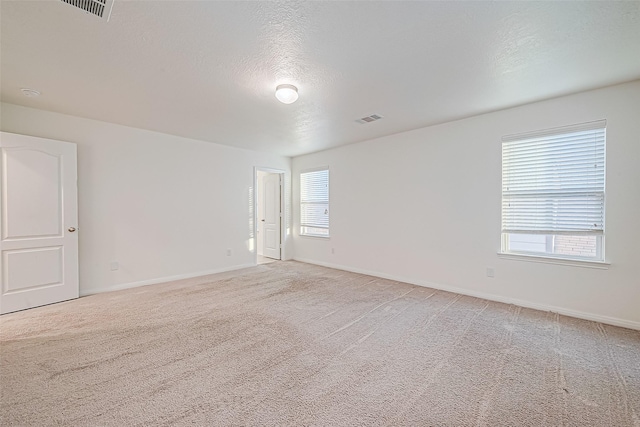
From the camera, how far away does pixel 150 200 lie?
14.1ft

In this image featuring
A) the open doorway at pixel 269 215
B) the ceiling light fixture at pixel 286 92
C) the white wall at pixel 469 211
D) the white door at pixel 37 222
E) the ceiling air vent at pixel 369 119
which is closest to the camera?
the ceiling light fixture at pixel 286 92

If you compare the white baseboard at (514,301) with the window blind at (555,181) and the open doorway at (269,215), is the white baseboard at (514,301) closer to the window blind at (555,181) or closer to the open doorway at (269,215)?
the window blind at (555,181)

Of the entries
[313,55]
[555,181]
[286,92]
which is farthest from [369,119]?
[555,181]

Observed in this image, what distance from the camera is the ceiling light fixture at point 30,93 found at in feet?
9.29

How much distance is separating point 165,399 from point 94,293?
3014 mm

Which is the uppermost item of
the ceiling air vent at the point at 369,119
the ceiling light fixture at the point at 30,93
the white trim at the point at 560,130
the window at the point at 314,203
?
the ceiling air vent at the point at 369,119

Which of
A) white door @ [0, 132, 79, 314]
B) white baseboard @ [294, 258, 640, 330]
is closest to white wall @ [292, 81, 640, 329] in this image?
white baseboard @ [294, 258, 640, 330]

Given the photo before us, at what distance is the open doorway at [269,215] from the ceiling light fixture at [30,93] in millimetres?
3695

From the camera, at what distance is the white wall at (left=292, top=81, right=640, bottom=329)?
109 inches

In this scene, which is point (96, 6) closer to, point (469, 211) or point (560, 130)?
point (469, 211)

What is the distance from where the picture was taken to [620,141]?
2760mm

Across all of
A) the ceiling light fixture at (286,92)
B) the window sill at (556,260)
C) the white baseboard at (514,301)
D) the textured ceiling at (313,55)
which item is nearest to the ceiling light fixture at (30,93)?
the textured ceiling at (313,55)

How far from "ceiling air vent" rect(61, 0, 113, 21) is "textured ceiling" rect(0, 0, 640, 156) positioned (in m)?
0.05

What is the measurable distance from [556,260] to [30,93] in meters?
6.20
